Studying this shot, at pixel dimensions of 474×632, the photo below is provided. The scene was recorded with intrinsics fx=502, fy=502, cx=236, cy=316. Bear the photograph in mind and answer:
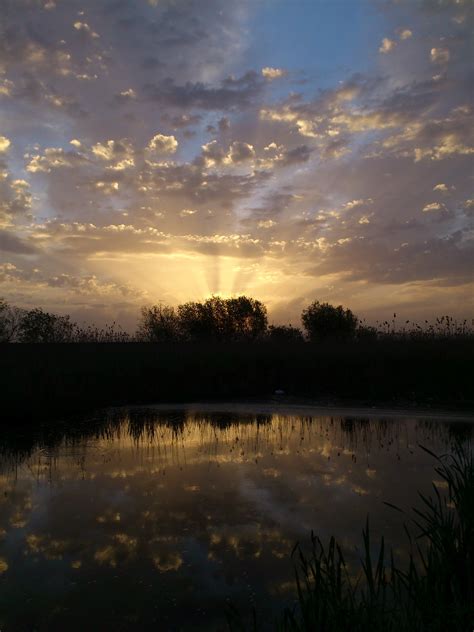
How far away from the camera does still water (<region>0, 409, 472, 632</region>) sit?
441cm

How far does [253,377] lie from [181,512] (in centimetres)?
1153

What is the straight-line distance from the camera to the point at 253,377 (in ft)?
58.5

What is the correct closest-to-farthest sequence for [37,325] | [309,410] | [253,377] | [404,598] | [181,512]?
[404,598] < [181,512] < [309,410] < [253,377] < [37,325]

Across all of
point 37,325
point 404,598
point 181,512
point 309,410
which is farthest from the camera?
point 37,325

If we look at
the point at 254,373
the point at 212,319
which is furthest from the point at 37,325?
the point at 254,373

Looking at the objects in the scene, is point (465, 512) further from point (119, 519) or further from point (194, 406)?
point (194, 406)

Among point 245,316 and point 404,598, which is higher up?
point 245,316

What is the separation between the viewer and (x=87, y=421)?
1258cm

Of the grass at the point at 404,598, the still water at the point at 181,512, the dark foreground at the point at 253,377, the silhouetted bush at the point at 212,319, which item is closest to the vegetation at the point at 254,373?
the dark foreground at the point at 253,377

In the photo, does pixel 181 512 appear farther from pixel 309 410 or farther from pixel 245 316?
pixel 245 316

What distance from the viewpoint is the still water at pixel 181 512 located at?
174 inches

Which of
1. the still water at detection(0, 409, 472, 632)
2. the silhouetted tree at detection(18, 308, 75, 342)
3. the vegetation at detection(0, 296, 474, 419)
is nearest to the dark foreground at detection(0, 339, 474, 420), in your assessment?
the vegetation at detection(0, 296, 474, 419)

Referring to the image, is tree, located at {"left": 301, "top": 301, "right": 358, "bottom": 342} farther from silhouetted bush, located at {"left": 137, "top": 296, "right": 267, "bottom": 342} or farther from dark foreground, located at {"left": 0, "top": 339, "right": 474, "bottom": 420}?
dark foreground, located at {"left": 0, "top": 339, "right": 474, "bottom": 420}

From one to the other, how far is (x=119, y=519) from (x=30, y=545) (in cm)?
106
